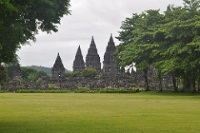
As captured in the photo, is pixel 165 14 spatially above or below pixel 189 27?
above

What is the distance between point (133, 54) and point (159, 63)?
22.9 feet

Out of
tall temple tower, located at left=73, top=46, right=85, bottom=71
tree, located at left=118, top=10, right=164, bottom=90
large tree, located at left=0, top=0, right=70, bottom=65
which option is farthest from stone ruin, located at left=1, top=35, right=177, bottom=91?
large tree, located at left=0, top=0, right=70, bottom=65

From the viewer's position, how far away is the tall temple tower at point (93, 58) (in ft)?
331

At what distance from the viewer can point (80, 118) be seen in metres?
15.7

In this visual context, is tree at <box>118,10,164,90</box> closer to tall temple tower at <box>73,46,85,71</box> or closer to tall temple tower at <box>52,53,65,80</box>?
tall temple tower at <box>52,53,65,80</box>

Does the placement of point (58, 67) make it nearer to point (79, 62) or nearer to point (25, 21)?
point (79, 62)

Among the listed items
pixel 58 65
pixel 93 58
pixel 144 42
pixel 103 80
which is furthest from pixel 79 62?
pixel 144 42

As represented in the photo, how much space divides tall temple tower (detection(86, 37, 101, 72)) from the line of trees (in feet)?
155

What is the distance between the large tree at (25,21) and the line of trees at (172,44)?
2192 centimetres

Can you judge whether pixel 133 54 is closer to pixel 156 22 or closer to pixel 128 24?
pixel 156 22

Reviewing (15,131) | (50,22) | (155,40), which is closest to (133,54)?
(155,40)

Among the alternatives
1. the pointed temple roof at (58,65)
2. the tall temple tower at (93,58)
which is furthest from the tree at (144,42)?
the tall temple tower at (93,58)

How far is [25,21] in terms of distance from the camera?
15.5 m

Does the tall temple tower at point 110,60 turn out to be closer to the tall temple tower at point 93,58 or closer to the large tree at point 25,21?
the tall temple tower at point 93,58
